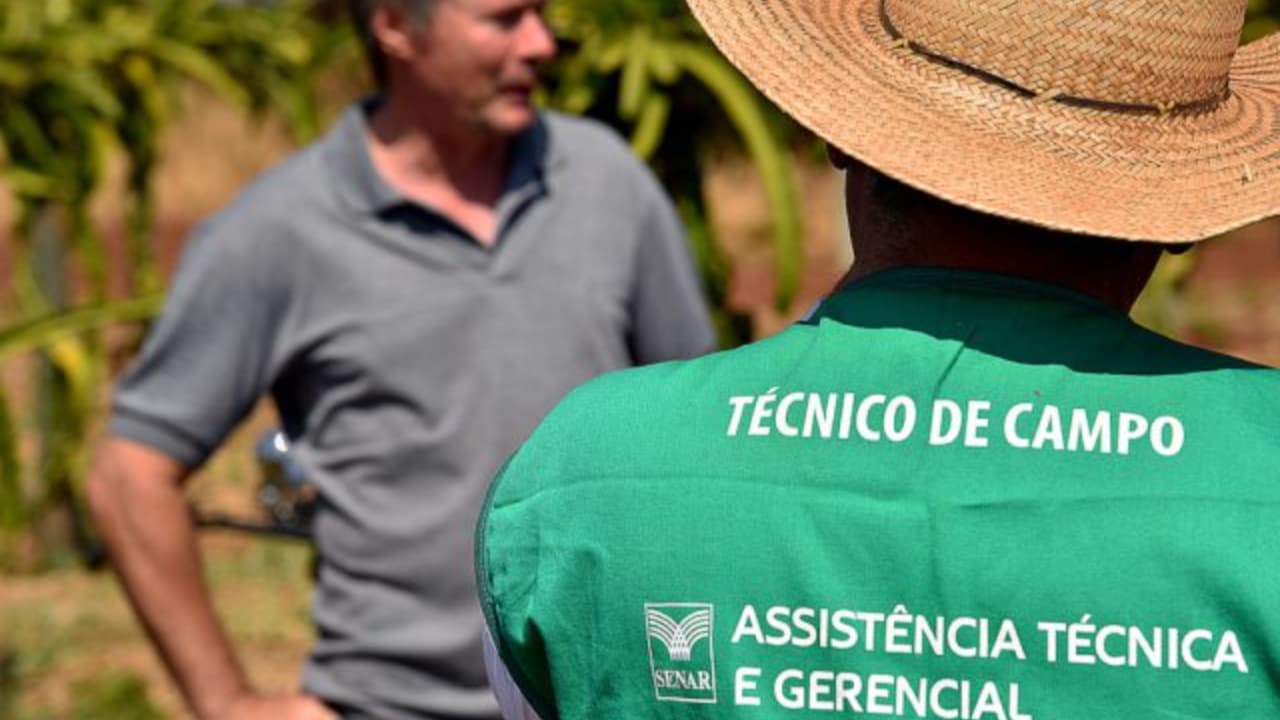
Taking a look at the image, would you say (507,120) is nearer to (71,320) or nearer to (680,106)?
(680,106)

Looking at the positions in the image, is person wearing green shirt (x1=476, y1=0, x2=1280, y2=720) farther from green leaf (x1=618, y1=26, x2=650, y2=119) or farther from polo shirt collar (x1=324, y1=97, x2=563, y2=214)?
green leaf (x1=618, y1=26, x2=650, y2=119)

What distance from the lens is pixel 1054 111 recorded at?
1782 mm

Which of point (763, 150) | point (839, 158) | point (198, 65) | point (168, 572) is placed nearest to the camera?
point (839, 158)

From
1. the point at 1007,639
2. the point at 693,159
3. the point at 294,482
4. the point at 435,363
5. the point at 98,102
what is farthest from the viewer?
the point at 98,102

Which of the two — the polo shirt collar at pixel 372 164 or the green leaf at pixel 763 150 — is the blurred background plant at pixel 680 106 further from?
the polo shirt collar at pixel 372 164

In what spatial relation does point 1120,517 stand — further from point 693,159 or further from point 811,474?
point 693,159

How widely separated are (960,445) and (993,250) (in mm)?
168

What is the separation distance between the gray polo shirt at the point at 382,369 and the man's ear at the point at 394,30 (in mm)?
175

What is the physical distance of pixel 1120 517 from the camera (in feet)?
5.52

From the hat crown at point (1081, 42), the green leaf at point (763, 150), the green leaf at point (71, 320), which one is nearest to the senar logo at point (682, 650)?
the hat crown at point (1081, 42)

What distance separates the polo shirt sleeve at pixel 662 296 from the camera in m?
3.46

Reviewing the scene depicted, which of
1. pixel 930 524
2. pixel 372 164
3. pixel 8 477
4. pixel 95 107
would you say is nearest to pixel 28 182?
pixel 95 107

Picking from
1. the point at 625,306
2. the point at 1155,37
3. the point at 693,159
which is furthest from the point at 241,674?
the point at 1155,37

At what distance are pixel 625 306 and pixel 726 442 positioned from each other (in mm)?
1639
